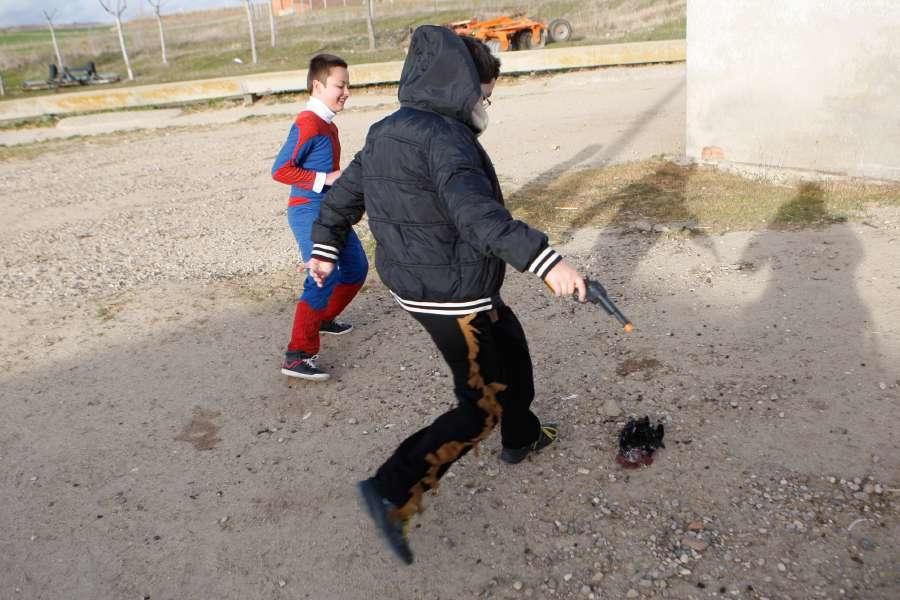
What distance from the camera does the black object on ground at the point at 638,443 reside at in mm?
3404

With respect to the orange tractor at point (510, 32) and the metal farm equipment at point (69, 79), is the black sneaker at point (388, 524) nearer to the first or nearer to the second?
the orange tractor at point (510, 32)

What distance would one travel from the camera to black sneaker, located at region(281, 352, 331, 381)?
14.6 feet

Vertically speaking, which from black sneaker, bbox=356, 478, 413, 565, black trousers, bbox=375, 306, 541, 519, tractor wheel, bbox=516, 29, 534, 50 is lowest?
black sneaker, bbox=356, 478, 413, 565

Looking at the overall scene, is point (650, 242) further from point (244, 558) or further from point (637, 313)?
point (244, 558)

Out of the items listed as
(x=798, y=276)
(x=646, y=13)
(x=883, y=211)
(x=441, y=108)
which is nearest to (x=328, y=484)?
(x=441, y=108)

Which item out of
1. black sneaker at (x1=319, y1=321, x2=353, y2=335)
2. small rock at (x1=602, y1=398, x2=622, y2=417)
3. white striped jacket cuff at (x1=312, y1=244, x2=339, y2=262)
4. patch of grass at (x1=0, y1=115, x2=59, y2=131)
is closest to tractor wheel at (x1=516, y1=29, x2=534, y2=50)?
patch of grass at (x1=0, y1=115, x2=59, y2=131)

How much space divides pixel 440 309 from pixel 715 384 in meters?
1.94

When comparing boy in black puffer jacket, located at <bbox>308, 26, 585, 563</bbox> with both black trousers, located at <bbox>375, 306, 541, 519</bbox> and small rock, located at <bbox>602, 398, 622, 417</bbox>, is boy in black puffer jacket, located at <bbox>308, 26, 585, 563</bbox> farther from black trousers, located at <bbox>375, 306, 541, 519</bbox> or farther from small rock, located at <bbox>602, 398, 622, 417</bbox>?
small rock, located at <bbox>602, 398, 622, 417</bbox>

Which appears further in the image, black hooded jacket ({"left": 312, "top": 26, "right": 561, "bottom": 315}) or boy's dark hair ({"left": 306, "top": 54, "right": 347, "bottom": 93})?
boy's dark hair ({"left": 306, "top": 54, "right": 347, "bottom": 93})

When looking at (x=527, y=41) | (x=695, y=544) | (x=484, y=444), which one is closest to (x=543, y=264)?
(x=695, y=544)

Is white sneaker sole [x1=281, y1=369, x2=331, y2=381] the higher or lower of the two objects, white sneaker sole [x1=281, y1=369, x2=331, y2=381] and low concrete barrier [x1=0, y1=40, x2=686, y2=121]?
the lower

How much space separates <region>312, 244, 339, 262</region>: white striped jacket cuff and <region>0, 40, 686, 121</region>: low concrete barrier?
1455 centimetres

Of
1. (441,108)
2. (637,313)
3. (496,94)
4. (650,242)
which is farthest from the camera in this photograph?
(496,94)

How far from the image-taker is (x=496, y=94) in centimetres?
1596
